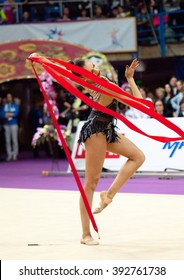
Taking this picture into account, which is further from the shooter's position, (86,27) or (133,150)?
(86,27)

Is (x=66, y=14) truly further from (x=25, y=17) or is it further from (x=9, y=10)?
(x=9, y=10)

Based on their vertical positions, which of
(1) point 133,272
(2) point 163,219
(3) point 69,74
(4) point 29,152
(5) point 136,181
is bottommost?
(4) point 29,152

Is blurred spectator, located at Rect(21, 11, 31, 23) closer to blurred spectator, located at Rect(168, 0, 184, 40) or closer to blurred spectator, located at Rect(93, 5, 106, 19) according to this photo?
blurred spectator, located at Rect(93, 5, 106, 19)

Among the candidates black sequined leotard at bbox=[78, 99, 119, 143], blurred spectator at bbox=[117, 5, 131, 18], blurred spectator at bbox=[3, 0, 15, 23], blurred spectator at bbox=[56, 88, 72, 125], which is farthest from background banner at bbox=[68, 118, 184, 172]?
blurred spectator at bbox=[3, 0, 15, 23]

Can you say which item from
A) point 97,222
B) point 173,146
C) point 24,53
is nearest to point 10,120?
point 24,53

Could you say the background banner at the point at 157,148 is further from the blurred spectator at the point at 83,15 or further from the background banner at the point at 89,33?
the blurred spectator at the point at 83,15

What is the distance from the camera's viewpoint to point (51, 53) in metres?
18.0

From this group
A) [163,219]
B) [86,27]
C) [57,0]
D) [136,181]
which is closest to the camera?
[163,219]

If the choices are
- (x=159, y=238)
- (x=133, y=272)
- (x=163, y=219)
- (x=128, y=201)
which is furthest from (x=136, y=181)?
(x=133, y=272)

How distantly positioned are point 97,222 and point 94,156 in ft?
5.36

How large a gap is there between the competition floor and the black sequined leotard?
3.19 ft

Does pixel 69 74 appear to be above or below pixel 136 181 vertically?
above

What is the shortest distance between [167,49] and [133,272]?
16.2m

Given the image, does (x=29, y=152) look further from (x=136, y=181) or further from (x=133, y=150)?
(x=133, y=150)
